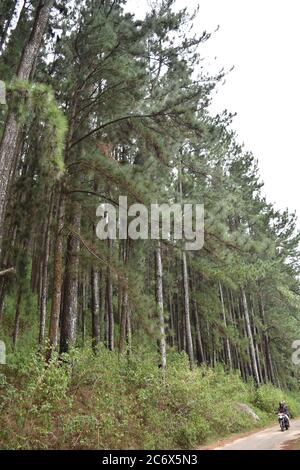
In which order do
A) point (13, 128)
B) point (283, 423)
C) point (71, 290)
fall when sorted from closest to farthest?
point (13, 128) → point (71, 290) → point (283, 423)

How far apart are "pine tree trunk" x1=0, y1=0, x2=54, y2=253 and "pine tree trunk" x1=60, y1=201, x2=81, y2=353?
2993 millimetres

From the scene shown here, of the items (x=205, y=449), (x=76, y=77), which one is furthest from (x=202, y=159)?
(x=205, y=449)

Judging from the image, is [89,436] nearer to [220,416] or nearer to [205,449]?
[205,449]

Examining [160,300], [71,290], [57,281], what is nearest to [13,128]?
[57,281]

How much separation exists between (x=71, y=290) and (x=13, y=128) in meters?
4.96

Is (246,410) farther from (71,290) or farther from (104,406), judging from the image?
(71,290)

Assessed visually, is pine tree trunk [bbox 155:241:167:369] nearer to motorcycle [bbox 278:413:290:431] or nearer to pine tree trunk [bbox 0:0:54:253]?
motorcycle [bbox 278:413:290:431]

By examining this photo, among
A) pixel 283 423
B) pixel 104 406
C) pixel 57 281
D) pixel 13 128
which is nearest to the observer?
pixel 13 128

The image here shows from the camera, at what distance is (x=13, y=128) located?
890cm

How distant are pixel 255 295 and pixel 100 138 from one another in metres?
20.7

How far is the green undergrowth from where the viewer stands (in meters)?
8.18

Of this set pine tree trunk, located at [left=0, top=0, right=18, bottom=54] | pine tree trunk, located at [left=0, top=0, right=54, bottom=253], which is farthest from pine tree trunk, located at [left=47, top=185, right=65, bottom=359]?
pine tree trunk, located at [left=0, top=0, right=18, bottom=54]

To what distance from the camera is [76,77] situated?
39.2ft
